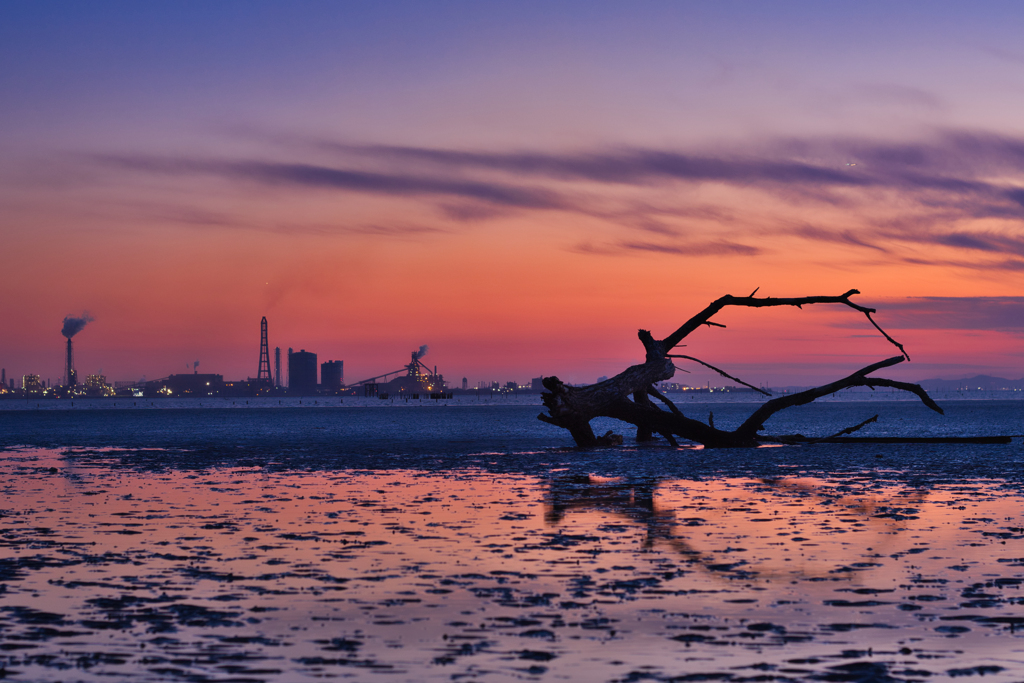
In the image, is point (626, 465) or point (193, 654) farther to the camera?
point (626, 465)

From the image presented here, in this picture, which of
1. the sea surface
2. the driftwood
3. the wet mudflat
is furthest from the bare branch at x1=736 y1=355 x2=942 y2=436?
the wet mudflat

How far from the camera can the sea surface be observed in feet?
27.4

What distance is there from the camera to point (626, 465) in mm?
31125

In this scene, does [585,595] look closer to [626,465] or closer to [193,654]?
[193,654]

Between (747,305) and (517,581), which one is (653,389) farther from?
(517,581)

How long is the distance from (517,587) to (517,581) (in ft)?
1.21

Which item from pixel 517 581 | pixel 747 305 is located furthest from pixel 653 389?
pixel 517 581

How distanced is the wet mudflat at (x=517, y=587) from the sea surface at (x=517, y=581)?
0.13ft

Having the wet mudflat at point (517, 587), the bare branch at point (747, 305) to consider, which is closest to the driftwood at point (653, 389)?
the bare branch at point (747, 305)

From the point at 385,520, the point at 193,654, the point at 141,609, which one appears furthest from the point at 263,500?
the point at 193,654

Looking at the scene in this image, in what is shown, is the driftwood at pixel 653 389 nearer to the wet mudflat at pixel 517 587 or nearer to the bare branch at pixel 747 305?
the bare branch at pixel 747 305

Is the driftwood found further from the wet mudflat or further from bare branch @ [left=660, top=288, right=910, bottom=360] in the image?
the wet mudflat

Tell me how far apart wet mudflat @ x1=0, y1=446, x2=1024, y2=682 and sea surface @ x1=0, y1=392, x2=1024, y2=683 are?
0.04 metres

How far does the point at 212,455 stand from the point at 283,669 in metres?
34.4
